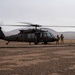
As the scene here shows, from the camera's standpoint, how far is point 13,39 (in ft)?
121

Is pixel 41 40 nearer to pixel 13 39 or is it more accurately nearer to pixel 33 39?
pixel 33 39

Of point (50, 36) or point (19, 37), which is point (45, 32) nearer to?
point (50, 36)

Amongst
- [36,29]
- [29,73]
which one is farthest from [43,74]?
[36,29]

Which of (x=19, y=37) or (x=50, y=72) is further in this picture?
(x=19, y=37)

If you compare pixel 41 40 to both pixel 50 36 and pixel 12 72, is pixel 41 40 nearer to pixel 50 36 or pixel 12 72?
pixel 50 36

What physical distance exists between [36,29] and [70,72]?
2640cm

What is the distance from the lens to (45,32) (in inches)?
1444

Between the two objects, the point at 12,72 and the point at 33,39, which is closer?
the point at 12,72

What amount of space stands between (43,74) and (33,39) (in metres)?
27.1

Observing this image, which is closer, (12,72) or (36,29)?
(12,72)

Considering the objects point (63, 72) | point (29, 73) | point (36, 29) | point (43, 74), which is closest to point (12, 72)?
point (29, 73)

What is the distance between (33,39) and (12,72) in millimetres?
26460

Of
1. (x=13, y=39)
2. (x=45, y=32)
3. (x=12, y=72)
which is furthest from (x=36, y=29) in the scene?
(x=12, y=72)

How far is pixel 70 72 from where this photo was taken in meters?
9.95
